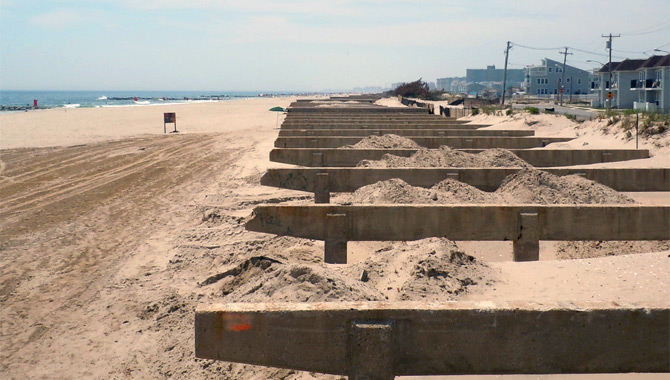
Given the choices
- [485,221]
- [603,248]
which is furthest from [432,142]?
[485,221]

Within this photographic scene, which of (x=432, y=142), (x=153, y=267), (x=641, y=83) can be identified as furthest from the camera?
(x=641, y=83)

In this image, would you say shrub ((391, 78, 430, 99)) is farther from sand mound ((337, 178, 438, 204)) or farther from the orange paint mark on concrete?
the orange paint mark on concrete

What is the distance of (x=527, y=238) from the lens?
7777 millimetres

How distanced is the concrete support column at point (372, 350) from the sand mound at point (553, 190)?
677 centimetres

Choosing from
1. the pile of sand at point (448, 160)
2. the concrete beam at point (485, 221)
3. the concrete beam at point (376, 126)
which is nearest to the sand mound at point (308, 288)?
the concrete beam at point (485, 221)

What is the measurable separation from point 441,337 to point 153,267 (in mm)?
5849

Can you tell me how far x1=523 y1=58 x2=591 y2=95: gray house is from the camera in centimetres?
11262

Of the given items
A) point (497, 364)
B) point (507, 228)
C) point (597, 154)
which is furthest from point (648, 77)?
point (497, 364)

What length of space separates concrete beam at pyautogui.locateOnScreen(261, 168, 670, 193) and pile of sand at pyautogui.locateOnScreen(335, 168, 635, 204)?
340mm

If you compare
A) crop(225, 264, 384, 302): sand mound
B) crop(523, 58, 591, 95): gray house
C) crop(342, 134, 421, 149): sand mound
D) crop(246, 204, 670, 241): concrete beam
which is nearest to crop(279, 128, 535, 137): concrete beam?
crop(342, 134, 421, 149): sand mound

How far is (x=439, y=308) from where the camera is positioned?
4355 millimetres

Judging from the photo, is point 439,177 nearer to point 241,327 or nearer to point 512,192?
point 512,192

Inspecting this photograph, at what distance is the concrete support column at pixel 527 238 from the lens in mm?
7734

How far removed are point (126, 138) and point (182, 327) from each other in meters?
26.5
